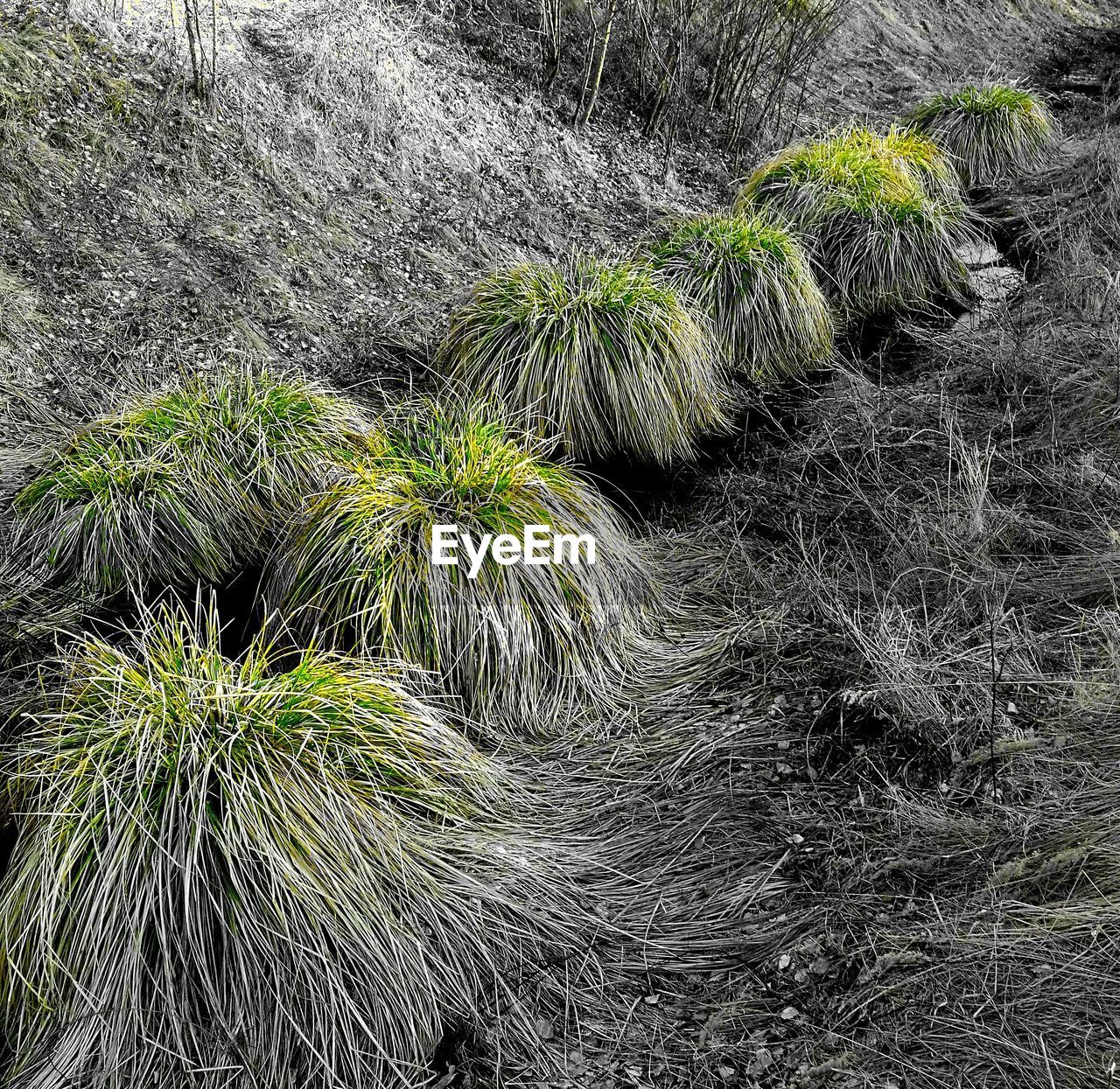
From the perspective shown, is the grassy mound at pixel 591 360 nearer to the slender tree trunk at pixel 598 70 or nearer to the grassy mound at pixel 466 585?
the grassy mound at pixel 466 585

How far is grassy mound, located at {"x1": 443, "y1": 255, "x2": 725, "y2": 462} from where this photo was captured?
4.70 metres

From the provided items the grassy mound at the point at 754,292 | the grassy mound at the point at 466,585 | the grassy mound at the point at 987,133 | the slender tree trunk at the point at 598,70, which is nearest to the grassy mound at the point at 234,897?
the grassy mound at the point at 466,585

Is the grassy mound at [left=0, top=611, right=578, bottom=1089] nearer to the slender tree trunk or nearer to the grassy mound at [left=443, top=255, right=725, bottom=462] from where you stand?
the grassy mound at [left=443, top=255, right=725, bottom=462]

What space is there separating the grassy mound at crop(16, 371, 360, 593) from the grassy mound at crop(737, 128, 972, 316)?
3.47 m

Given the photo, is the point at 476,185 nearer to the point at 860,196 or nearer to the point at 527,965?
the point at 860,196

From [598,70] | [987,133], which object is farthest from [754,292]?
[987,133]

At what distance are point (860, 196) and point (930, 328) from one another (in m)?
0.97

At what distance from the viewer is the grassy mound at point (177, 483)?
3.68m

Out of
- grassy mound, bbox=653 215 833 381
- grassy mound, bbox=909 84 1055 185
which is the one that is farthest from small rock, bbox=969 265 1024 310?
grassy mound, bbox=909 84 1055 185

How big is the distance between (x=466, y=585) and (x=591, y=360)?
5.40 feet

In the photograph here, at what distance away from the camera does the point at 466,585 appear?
11.4 ft

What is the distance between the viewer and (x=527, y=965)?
9.00ft

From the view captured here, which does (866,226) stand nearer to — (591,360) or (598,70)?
(598,70)

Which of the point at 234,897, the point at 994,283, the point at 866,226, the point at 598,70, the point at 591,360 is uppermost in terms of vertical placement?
the point at 598,70
